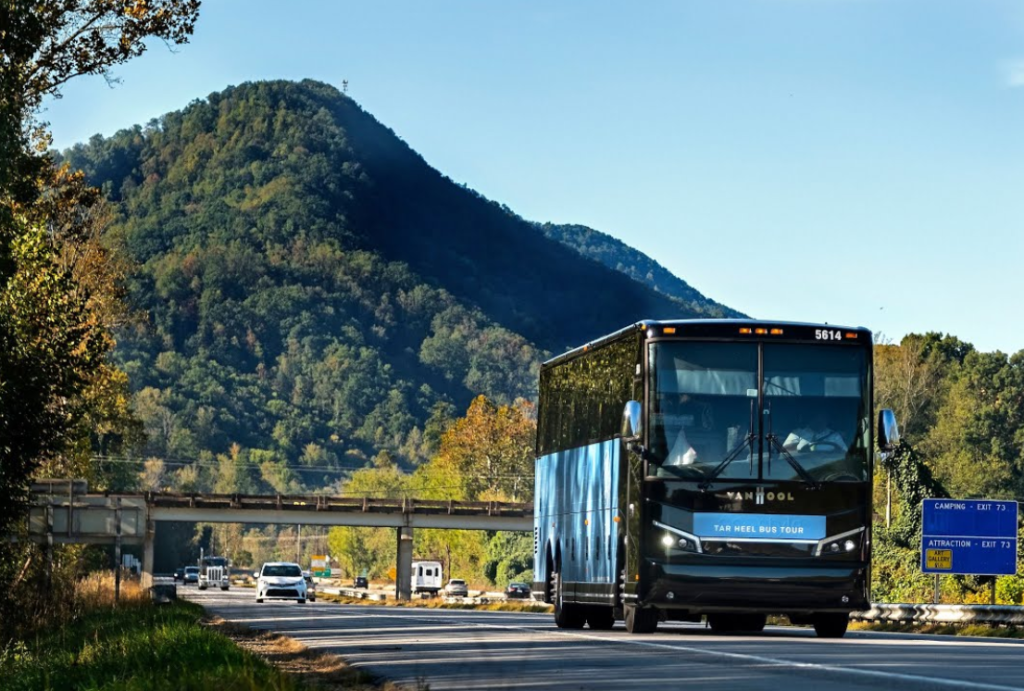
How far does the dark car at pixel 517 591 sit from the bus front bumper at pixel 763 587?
288 feet

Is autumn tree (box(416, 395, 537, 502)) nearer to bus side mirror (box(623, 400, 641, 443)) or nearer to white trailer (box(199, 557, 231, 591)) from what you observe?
white trailer (box(199, 557, 231, 591))

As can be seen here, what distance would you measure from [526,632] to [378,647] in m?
4.25

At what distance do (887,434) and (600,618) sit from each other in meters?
7.89

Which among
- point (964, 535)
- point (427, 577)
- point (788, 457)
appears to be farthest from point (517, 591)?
point (788, 457)

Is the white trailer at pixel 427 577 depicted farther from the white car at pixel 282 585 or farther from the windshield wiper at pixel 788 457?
the windshield wiper at pixel 788 457

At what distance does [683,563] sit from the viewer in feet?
77.1

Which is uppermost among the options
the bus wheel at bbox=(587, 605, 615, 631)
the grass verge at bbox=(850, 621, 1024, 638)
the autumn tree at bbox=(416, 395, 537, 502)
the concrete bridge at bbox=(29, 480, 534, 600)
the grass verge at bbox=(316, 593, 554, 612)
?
the autumn tree at bbox=(416, 395, 537, 502)

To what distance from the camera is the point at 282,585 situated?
Answer: 7256 cm

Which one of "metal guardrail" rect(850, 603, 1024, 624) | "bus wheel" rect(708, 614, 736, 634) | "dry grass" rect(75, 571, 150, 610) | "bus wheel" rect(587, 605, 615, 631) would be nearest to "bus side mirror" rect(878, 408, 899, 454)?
"bus wheel" rect(708, 614, 736, 634)

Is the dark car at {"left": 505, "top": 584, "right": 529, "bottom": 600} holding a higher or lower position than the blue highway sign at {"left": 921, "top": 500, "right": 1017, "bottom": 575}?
lower

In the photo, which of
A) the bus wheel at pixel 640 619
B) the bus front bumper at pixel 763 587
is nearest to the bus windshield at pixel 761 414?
the bus front bumper at pixel 763 587

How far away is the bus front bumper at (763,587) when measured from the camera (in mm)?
23250

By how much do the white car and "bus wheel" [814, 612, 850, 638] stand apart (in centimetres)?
4779

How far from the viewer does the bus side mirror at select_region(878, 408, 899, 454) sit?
74.8 ft
